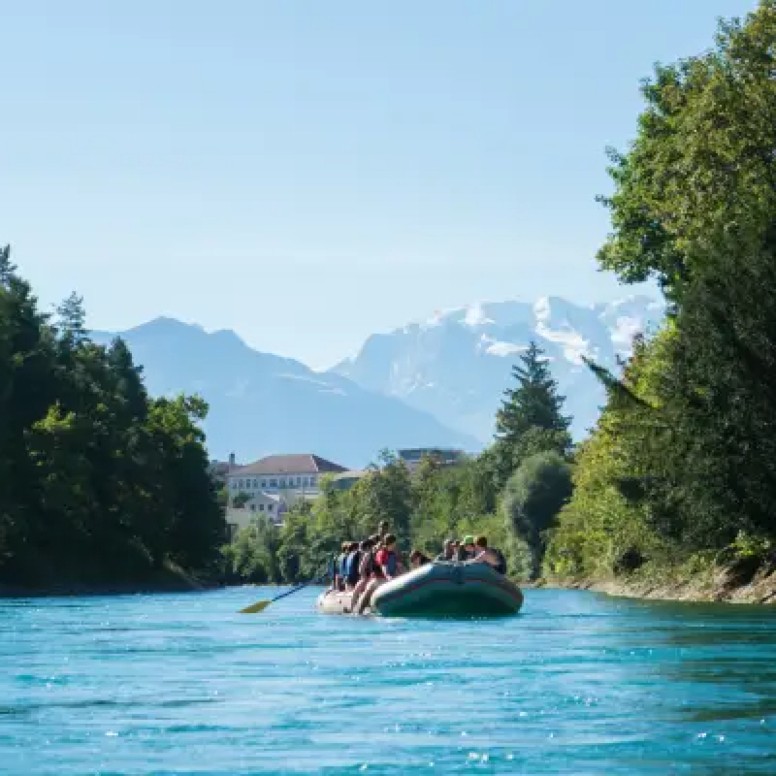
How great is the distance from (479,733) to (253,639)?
1740 cm

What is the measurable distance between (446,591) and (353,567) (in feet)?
24.6

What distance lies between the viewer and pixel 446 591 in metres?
41.8

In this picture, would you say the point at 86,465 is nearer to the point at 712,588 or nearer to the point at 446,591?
the point at 712,588

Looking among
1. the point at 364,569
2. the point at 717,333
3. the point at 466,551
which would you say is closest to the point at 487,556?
the point at 466,551

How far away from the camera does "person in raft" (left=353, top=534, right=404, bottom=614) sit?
44.8 meters

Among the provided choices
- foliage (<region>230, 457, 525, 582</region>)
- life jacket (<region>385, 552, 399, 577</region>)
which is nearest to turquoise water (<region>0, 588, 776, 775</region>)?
life jacket (<region>385, 552, 399, 577</region>)

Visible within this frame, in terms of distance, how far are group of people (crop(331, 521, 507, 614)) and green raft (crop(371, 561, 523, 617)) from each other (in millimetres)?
662

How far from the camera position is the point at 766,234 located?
4666 cm

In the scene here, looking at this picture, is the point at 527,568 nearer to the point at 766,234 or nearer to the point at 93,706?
the point at 766,234

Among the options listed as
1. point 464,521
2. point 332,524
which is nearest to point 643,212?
point 464,521

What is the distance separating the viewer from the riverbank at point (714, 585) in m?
51.7

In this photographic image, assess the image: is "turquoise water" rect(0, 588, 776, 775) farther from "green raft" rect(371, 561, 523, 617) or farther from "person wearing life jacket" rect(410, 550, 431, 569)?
"person wearing life jacket" rect(410, 550, 431, 569)

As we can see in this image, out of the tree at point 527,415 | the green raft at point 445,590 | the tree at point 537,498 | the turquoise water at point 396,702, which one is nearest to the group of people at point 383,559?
the green raft at point 445,590

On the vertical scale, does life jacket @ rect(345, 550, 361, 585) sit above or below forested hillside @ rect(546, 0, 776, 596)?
below
